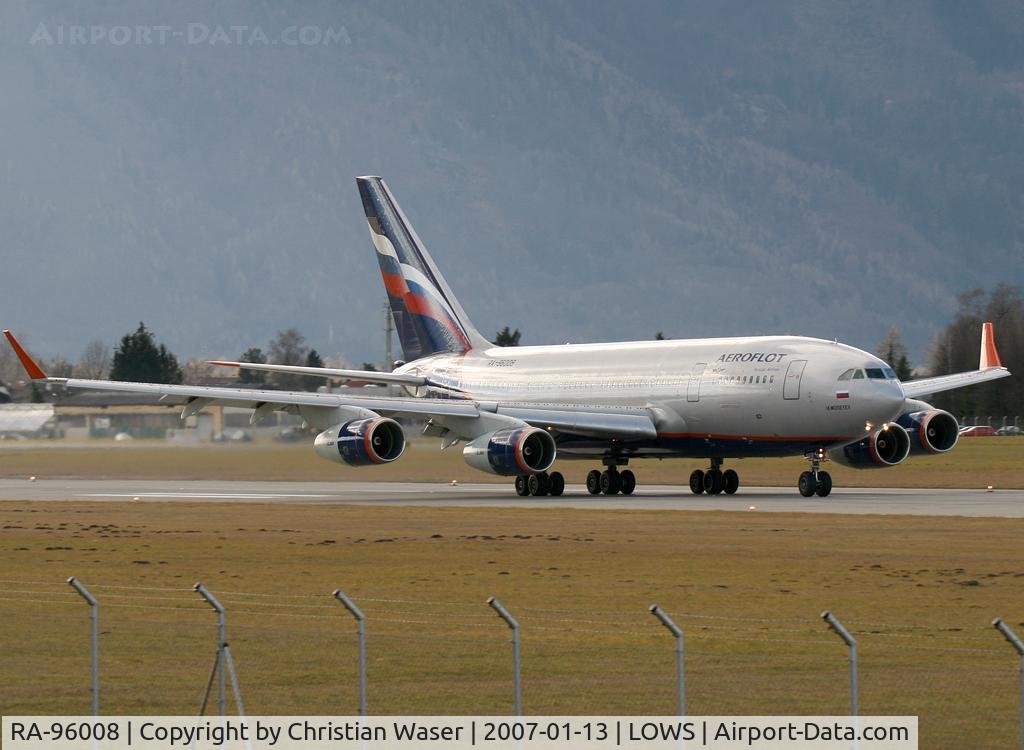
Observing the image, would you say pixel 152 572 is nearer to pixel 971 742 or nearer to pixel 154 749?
pixel 154 749

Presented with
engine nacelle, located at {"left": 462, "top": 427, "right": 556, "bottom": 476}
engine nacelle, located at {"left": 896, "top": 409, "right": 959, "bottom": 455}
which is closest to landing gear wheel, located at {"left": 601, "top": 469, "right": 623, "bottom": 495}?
engine nacelle, located at {"left": 462, "top": 427, "right": 556, "bottom": 476}

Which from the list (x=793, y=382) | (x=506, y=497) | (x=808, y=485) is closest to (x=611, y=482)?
(x=506, y=497)

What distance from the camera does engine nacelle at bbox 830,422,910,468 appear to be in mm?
51750

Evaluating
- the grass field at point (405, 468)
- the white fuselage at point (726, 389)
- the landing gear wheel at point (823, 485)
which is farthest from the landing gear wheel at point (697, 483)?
the grass field at point (405, 468)

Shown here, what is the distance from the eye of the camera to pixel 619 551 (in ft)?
109

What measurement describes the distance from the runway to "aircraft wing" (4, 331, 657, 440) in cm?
207

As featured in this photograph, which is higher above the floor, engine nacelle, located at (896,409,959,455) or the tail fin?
the tail fin

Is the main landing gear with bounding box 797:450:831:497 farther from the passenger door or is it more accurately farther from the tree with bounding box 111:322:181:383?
the tree with bounding box 111:322:181:383

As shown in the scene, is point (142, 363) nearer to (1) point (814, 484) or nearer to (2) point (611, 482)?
(2) point (611, 482)

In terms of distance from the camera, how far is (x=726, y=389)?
5031 cm

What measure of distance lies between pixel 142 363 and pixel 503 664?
96422 mm

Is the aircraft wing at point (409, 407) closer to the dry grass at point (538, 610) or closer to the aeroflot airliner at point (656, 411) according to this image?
the aeroflot airliner at point (656, 411)

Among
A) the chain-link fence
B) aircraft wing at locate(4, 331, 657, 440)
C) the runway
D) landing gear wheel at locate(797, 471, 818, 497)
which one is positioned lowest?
the chain-link fence

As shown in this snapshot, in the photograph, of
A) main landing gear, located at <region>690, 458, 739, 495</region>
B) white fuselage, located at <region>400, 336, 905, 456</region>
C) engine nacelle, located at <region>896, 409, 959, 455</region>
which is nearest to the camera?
white fuselage, located at <region>400, 336, 905, 456</region>
